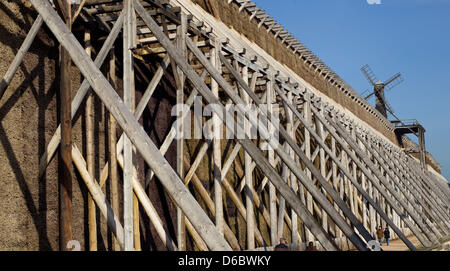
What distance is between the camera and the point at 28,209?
25.0 ft

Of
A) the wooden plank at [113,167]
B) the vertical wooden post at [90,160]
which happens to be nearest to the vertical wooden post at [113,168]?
the wooden plank at [113,167]

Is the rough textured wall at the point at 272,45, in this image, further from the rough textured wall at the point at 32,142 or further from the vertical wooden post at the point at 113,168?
the rough textured wall at the point at 32,142

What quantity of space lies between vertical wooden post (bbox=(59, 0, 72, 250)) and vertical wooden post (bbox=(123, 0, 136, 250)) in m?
0.80

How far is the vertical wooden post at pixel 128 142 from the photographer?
7453mm

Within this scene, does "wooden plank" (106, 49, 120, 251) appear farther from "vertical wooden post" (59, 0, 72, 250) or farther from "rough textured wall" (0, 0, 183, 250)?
"vertical wooden post" (59, 0, 72, 250)

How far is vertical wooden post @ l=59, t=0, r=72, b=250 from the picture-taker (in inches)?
307

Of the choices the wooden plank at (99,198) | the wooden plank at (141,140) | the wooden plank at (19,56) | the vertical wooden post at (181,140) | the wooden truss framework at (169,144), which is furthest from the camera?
the vertical wooden post at (181,140)

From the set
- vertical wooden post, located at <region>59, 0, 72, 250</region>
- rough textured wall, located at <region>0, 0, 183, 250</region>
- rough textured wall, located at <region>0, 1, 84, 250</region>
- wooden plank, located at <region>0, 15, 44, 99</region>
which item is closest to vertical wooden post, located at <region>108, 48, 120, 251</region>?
rough textured wall, located at <region>0, 0, 183, 250</region>

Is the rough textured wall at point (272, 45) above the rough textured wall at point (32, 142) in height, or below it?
above

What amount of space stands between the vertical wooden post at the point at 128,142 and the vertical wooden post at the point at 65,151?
2.62ft

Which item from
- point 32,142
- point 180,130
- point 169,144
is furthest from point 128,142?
point 180,130
